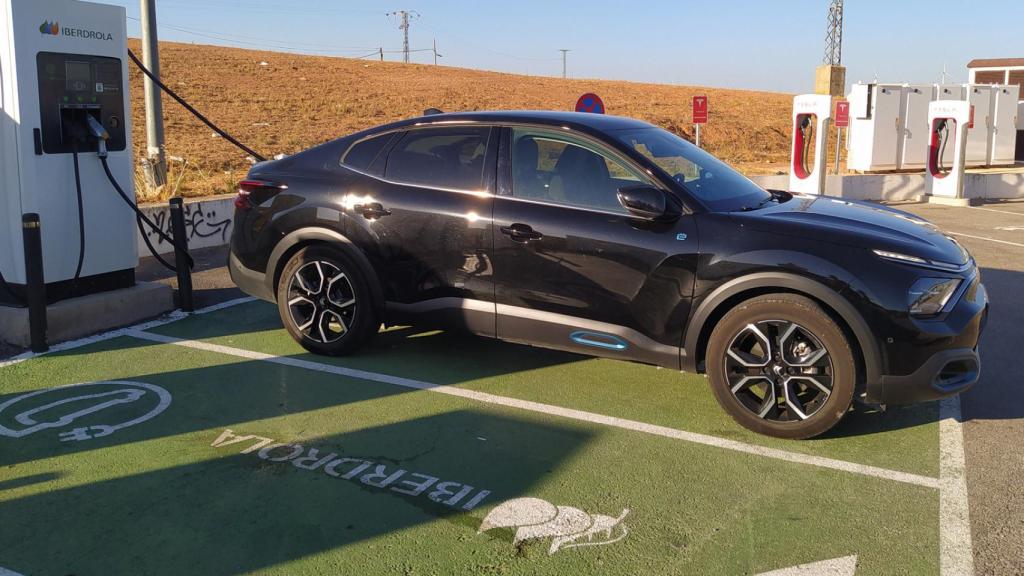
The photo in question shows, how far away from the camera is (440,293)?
5609mm

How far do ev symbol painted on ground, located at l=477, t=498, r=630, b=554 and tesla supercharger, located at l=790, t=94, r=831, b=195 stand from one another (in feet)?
44.9

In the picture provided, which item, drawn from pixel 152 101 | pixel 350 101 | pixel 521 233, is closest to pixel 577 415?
pixel 521 233


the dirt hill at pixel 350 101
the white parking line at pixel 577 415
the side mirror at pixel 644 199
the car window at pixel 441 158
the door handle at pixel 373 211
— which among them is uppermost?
the dirt hill at pixel 350 101

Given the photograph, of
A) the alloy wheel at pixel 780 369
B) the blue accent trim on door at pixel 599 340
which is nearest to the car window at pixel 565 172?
the blue accent trim on door at pixel 599 340

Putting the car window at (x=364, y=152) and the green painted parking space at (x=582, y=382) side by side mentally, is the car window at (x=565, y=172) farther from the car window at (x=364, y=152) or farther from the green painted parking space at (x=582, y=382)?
the green painted parking space at (x=582, y=382)

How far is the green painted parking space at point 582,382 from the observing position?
4672 mm

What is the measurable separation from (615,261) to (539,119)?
3.68ft

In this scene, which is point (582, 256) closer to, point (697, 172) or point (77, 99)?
point (697, 172)

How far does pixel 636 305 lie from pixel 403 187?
1790mm

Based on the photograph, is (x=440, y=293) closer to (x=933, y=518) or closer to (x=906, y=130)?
(x=933, y=518)

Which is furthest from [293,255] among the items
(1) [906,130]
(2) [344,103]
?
(2) [344,103]

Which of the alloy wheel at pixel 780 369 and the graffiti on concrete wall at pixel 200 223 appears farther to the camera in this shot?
the graffiti on concrete wall at pixel 200 223

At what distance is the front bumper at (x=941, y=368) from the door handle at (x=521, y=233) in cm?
200

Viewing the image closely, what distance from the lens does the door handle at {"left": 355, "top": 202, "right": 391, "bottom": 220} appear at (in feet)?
18.9
